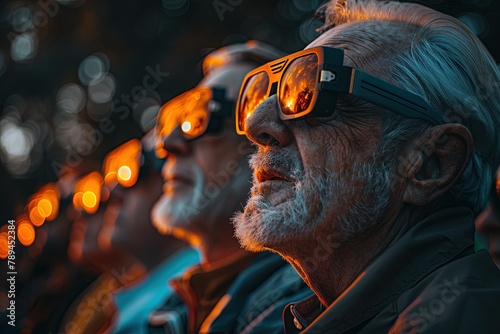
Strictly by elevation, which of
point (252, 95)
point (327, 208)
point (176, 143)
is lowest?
point (176, 143)

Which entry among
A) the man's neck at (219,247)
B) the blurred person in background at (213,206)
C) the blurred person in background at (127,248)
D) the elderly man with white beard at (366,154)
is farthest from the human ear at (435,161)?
the blurred person in background at (127,248)

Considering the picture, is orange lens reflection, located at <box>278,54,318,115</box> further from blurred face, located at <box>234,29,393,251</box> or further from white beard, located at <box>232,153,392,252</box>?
white beard, located at <box>232,153,392,252</box>

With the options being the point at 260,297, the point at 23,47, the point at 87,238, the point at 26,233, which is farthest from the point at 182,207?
the point at 23,47

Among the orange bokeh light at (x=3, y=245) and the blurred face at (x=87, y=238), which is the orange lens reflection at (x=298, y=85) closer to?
the blurred face at (x=87, y=238)

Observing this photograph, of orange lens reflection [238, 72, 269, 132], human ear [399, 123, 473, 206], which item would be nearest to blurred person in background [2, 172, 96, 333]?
orange lens reflection [238, 72, 269, 132]

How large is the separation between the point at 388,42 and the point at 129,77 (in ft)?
17.4

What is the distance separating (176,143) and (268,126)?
1662mm

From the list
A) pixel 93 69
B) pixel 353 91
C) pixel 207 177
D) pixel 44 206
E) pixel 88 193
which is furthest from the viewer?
pixel 93 69

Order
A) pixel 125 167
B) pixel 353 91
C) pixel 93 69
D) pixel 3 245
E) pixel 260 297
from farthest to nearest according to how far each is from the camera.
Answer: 1. pixel 93 69
2. pixel 3 245
3. pixel 125 167
4. pixel 260 297
5. pixel 353 91

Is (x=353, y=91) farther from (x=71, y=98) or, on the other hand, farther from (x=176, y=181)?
(x=71, y=98)

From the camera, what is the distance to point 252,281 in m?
3.00

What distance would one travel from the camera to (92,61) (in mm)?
7641

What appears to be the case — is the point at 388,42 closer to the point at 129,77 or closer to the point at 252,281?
the point at 252,281

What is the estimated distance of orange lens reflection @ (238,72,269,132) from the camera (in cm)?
228
